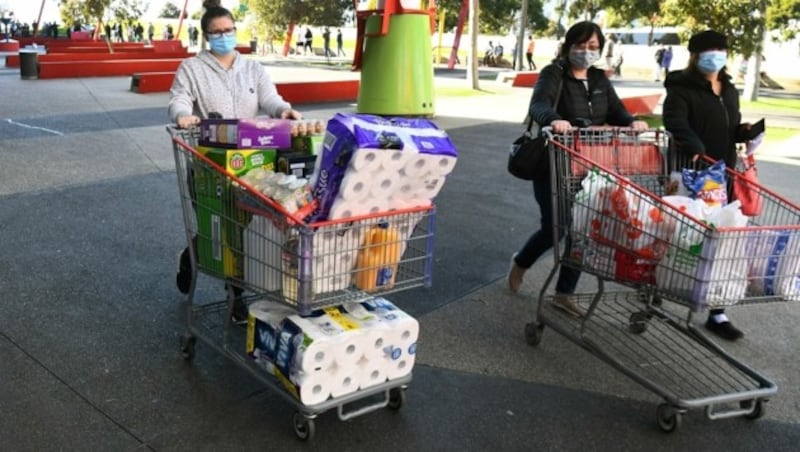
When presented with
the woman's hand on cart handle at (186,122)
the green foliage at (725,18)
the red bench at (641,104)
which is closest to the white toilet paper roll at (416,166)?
the woman's hand on cart handle at (186,122)

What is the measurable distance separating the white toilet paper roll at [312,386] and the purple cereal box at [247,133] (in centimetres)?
109

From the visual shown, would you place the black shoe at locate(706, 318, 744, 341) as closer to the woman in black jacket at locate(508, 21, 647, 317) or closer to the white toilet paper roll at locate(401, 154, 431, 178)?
the woman in black jacket at locate(508, 21, 647, 317)

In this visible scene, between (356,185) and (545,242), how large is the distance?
219cm

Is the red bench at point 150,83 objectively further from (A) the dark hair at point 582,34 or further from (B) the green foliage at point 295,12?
(B) the green foliage at point 295,12

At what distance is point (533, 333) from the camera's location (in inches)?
169

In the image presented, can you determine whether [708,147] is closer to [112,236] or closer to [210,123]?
[210,123]

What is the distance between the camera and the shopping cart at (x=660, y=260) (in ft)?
10.9

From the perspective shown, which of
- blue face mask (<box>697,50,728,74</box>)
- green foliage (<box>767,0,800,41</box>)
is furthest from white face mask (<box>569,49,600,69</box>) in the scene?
green foliage (<box>767,0,800,41</box>)

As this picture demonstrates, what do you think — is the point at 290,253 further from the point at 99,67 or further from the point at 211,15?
the point at 99,67

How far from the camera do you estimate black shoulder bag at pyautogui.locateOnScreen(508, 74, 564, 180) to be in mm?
4242

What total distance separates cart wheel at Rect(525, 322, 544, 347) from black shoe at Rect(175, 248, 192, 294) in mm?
2151

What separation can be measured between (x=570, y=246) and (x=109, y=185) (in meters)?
5.12

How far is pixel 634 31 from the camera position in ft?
186

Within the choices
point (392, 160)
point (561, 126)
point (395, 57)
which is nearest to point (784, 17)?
point (395, 57)
